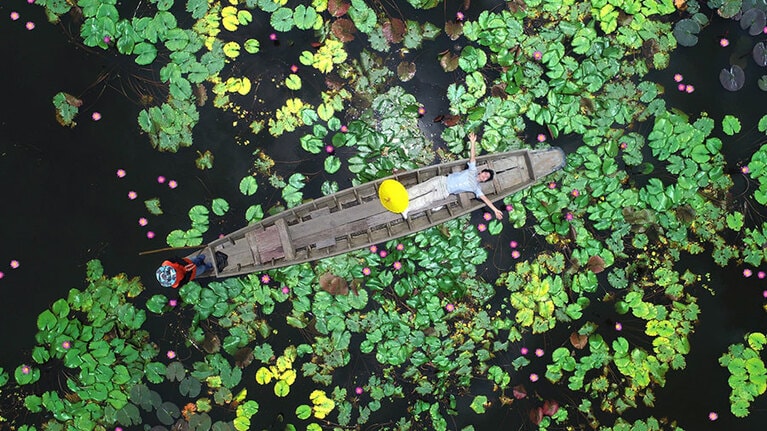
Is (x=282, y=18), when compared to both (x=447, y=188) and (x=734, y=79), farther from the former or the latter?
(x=734, y=79)

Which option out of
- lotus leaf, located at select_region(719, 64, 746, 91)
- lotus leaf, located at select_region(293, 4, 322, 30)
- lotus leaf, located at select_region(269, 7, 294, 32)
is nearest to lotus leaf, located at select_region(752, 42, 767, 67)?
lotus leaf, located at select_region(719, 64, 746, 91)

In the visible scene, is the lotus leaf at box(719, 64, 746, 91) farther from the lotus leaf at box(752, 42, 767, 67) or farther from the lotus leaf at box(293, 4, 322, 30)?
the lotus leaf at box(293, 4, 322, 30)

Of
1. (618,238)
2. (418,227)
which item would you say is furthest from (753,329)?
(418,227)

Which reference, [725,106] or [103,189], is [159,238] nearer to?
[103,189]

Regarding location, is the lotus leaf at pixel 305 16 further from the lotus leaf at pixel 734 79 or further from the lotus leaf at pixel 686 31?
the lotus leaf at pixel 734 79

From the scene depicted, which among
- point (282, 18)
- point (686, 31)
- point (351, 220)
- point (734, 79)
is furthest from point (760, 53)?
point (282, 18)

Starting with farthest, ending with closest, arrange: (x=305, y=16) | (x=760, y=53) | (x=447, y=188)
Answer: (x=760, y=53) < (x=305, y=16) < (x=447, y=188)
